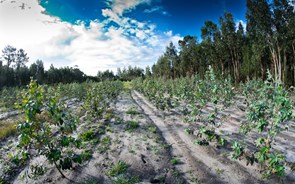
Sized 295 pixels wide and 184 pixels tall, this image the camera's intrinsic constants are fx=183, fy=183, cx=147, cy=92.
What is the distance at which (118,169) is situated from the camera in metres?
5.13

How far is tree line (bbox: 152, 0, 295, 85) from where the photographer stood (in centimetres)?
2093

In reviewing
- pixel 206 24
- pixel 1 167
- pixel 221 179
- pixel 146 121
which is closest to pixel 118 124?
pixel 146 121

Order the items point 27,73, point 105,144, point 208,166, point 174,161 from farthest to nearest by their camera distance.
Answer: point 27,73 → point 105,144 → point 174,161 → point 208,166

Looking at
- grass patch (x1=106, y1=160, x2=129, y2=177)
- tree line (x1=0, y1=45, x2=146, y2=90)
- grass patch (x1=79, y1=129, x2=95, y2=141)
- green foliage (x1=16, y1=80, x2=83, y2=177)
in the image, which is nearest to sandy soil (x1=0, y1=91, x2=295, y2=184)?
grass patch (x1=106, y1=160, x2=129, y2=177)

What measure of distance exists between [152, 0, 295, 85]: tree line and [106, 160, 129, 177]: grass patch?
31.0 feet

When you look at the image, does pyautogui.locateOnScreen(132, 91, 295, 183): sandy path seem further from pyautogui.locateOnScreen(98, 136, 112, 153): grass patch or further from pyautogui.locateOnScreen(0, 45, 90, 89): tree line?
pyautogui.locateOnScreen(0, 45, 90, 89): tree line

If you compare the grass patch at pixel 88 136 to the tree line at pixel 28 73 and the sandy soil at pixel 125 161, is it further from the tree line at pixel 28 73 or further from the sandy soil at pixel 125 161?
the tree line at pixel 28 73

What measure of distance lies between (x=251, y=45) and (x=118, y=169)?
31851 millimetres

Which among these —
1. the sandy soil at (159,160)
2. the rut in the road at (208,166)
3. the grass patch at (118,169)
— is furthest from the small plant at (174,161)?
the grass patch at (118,169)

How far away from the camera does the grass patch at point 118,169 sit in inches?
197

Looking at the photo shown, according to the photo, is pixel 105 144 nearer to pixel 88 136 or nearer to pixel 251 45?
pixel 88 136

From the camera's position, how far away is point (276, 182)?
4461mm

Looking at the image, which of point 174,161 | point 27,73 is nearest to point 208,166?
point 174,161

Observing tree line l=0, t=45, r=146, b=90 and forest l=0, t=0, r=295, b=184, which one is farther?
tree line l=0, t=45, r=146, b=90
